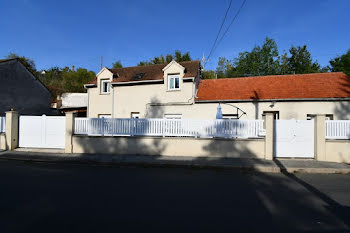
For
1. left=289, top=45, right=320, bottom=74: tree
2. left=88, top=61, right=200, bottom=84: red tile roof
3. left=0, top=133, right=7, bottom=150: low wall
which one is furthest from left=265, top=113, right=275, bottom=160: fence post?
left=289, top=45, right=320, bottom=74: tree

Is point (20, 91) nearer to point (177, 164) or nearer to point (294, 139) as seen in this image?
point (177, 164)

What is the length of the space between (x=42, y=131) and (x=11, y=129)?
→ 160 cm

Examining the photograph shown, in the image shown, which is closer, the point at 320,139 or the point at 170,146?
the point at 320,139

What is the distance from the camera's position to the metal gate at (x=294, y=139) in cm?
905

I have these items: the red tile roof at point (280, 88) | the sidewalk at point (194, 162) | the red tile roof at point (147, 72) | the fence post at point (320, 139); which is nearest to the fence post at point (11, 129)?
the sidewalk at point (194, 162)

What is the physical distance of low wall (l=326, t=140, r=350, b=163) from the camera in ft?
28.4

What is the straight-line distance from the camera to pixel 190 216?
3.70 meters

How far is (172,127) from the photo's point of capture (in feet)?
32.1

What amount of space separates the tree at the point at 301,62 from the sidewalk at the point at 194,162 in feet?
102

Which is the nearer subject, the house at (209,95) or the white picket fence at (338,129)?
the white picket fence at (338,129)

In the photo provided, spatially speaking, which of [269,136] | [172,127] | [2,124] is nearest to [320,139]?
[269,136]

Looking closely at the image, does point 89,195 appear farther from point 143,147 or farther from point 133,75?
point 133,75

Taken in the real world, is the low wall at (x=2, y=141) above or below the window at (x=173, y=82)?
below

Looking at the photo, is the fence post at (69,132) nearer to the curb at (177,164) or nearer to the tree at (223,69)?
the curb at (177,164)
